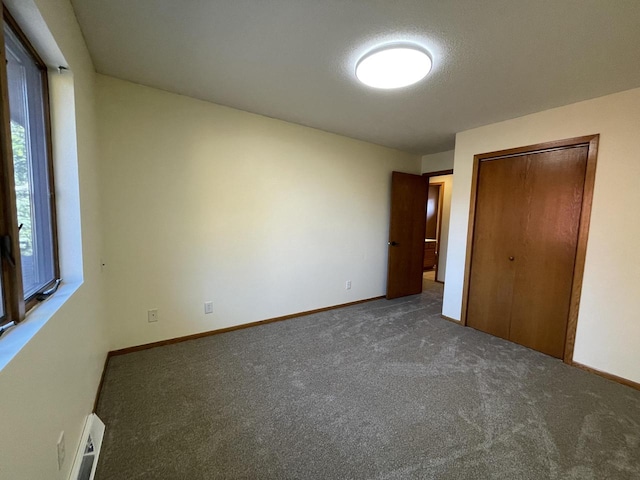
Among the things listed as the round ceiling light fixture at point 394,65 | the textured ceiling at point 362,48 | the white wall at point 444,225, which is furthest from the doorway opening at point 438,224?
the round ceiling light fixture at point 394,65

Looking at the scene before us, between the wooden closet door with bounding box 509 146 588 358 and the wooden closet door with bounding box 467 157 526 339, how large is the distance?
7cm

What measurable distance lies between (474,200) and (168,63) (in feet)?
10.6

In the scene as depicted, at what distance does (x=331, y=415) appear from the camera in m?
1.71

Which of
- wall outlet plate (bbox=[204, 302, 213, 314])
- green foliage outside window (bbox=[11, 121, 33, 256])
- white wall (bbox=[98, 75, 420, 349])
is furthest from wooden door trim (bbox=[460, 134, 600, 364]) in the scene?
green foliage outside window (bbox=[11, 121, 33, 256])

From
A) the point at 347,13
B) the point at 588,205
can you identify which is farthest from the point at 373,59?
the point at 588,205

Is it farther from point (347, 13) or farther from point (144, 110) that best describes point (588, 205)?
point (144, 110)

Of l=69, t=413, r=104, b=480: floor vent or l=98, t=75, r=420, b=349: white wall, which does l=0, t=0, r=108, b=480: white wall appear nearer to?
l=69, t=413, r=104, b=480: floor vent

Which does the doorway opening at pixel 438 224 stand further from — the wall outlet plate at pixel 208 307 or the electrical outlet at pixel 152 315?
the electrical outlet at pixel 152 315

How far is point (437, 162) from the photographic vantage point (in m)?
4.30

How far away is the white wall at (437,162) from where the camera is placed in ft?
13.5

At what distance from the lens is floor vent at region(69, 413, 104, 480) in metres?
1.24

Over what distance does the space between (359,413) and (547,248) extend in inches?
93.9

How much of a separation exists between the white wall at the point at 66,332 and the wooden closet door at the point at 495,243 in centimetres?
356

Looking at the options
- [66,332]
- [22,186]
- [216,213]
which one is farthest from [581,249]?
[22,186]
